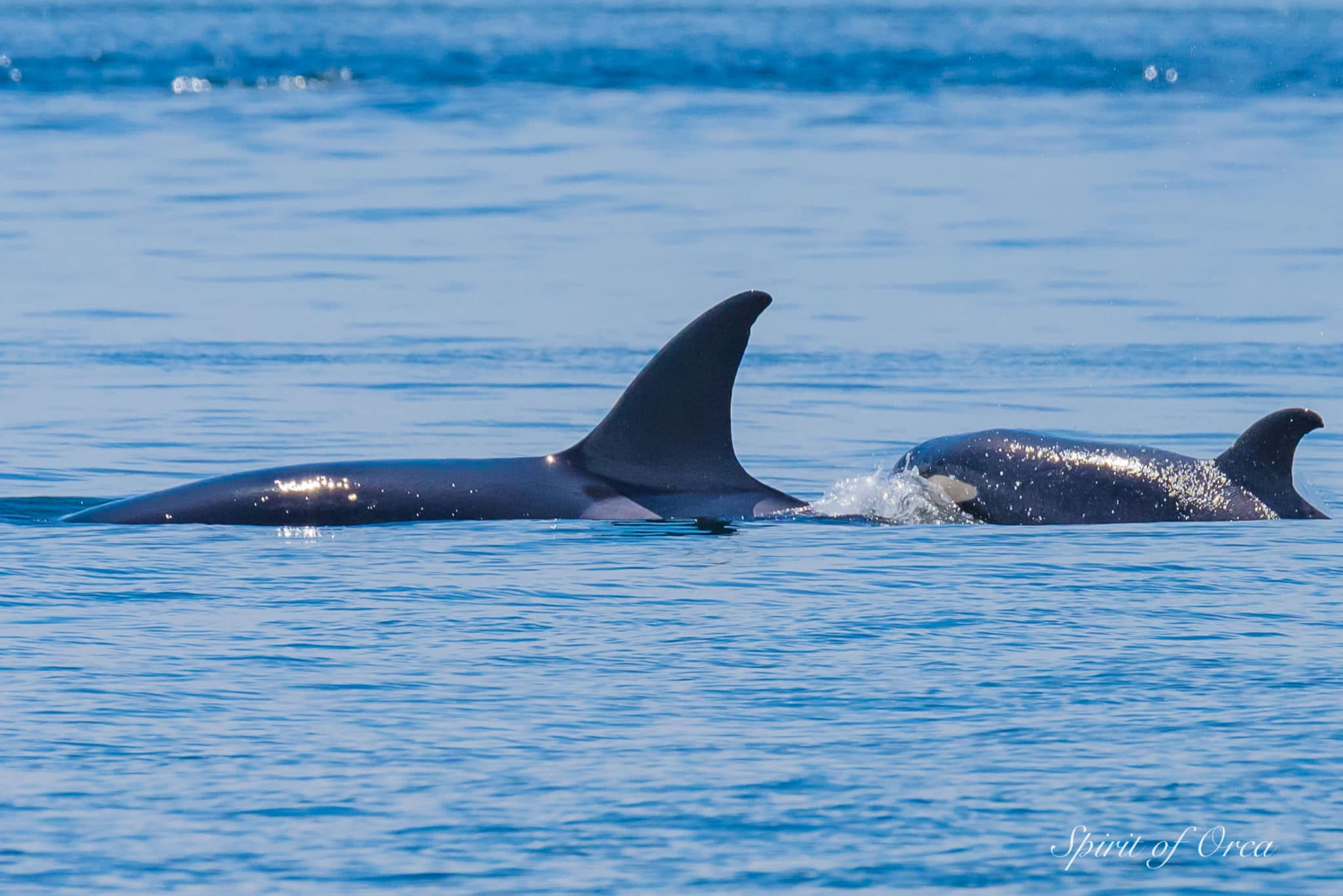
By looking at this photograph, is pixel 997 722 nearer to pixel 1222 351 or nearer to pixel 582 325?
pixel 1222 351

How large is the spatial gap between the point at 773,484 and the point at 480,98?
49267 millimetres

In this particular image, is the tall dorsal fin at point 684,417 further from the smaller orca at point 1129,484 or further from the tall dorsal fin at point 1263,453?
the tall dorsal fin at point 1263,453

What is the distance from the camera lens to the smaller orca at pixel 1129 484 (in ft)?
42.6

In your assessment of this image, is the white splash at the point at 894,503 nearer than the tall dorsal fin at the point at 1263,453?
No

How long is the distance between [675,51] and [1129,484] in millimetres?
81015

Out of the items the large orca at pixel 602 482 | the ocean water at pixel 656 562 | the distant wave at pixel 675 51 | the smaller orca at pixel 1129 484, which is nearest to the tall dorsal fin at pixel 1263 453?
the smaller orca at pixel 1129 484

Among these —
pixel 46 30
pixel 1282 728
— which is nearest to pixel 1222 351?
pixel 1282 728

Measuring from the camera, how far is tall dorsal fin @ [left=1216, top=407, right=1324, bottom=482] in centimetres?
1286

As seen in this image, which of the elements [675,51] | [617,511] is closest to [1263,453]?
[617,511]

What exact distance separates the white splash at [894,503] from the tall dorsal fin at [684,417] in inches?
18.3

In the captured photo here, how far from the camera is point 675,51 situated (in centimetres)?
9275

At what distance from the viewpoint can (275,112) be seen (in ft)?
190

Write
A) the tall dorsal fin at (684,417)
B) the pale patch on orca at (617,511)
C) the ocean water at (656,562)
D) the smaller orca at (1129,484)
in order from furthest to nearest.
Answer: the smaller orca at (1129,484) → the pale patch on orca at (617,511) → the tall dorsal fin at (684,417) → the ocean water at (656,562)

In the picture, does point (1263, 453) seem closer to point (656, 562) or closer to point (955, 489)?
point (955, 489)
